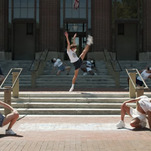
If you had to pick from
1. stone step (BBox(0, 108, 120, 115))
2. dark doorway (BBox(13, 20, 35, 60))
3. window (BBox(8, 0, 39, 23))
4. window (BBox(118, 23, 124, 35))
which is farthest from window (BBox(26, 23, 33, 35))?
stone step (BBox(0, 108, 120, 115))

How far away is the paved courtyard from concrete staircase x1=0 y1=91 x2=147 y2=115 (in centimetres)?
70

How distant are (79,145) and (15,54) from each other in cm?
2016

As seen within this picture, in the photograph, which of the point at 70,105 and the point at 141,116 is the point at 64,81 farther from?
the point at 141,116

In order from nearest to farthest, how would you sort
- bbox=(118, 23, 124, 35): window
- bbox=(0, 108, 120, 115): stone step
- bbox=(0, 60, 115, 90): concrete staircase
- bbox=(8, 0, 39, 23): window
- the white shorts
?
the white shorts
bbox=(0, 108, 120, 115): stone step
bbox=(0, 60, 115, 90): concrete staircase
bbox=(8, 0, 39, 23): window
bbox=(118, 23, 124, 35): window

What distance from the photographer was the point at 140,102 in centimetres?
675

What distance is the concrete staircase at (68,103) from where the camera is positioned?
9094mm

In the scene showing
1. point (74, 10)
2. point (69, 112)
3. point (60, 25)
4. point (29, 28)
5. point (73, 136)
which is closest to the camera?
point (73, 136)

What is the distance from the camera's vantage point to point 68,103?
381 inches

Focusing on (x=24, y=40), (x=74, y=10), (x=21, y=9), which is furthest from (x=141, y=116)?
(x=24, y=40)

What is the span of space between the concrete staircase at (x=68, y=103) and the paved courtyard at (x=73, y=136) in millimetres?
700

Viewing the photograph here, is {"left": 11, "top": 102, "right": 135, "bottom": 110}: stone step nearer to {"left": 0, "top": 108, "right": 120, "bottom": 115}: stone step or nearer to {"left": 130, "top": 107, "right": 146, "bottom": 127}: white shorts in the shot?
{"left": 0, "top": 108, "right": 120, "bottom": 115}: stone step

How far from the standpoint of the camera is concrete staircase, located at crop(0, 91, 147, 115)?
909 cm

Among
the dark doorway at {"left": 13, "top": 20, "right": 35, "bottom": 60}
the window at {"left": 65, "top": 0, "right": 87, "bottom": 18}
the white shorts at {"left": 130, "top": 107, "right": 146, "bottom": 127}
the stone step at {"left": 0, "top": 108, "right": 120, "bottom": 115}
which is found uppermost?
the window at {"left": 65, "top": 0, "right": 87, "bottom": 18}

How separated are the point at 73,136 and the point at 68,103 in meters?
3.52
